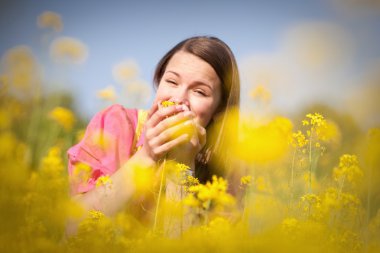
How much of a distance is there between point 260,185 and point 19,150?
0.85 metres

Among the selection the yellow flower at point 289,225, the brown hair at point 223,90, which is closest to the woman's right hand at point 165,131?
the yellow flower at point 289,225

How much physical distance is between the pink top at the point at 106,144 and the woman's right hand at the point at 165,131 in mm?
416

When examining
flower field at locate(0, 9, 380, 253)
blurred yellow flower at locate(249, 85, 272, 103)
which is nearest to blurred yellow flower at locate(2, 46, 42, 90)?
flower field at locate(0, 9, 380, 253)

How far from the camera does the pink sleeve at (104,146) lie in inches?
83.7

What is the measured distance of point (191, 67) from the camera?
2.15 metres

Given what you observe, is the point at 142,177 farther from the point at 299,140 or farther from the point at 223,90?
the point at 223,90

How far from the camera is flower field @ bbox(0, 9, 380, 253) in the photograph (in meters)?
1.16

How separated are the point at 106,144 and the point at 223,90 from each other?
65cm

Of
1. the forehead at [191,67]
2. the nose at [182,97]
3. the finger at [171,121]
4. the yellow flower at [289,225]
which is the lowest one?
the yellow flower at [289,225]

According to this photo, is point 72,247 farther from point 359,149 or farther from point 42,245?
point 359,149

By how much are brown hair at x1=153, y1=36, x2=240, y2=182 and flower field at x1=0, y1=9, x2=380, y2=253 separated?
2.7 inches

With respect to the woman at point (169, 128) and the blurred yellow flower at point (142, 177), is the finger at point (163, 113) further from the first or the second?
the blurred yellow flower at point (142, 177)

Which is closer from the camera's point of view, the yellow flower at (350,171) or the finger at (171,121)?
the finger at (171,121)

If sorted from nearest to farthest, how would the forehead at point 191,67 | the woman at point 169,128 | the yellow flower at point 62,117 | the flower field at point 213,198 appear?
the flower field at point 213,198 < the woman at point 169,128 < the forehead at point 191,67 < the yellow flower at point 62,117
